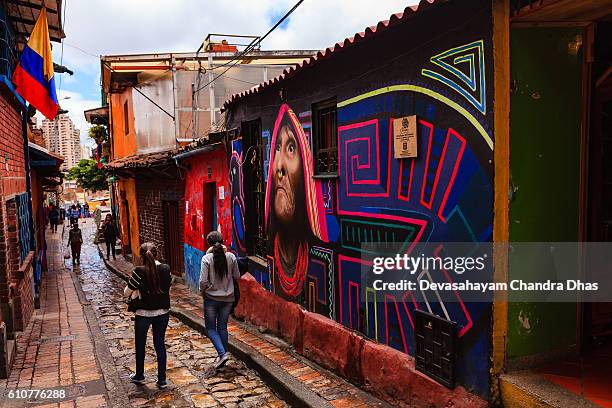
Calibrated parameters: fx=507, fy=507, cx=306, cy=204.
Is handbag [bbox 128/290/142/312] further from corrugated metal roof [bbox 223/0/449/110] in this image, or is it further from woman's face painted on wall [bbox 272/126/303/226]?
corrugated metal roof [bbox 223/0/449/110]

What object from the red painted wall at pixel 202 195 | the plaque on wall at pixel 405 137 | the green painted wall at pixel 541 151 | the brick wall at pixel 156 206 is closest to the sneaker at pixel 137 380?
the plaque on wall at pixel 405 137

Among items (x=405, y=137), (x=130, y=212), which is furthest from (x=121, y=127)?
(x=405, y=137)

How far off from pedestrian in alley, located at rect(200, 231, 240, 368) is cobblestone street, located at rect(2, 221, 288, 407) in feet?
1.36

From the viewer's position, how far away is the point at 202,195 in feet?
39.1

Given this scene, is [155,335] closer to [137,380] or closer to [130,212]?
[137,380]

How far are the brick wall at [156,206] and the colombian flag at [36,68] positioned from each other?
5494 millimetres

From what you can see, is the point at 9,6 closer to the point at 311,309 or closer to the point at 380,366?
the point at 311,309

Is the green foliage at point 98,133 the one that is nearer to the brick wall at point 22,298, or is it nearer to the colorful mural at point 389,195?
the brick wall at point 22,298

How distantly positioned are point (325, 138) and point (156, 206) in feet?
36.6

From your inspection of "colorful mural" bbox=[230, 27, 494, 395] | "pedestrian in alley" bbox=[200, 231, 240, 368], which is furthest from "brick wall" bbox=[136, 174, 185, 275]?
"pedestrian in alley" bbox=[200, 231, 240, 368]

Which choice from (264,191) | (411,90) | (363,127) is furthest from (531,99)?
(264,191)

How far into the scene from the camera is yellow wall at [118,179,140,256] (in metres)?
19.0

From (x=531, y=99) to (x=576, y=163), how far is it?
0.65 m

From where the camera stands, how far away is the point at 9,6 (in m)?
8.97
